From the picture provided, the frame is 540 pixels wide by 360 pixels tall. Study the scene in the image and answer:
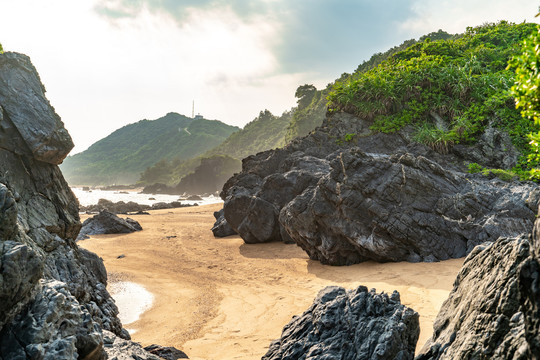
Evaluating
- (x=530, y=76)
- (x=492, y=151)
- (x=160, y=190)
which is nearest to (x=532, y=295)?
(x=530, y=76)

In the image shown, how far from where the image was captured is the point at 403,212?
1041 cm

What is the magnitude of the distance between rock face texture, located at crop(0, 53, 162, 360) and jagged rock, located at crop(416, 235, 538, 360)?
357 centimetres

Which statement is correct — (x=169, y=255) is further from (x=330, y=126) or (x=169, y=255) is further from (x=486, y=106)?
(x=486, y=106)

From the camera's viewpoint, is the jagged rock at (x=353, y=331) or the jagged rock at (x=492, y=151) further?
the jagged rock at (x=492, y=151)

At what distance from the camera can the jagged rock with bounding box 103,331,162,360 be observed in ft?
13.9

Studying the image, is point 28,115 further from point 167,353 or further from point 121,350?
point 167,353

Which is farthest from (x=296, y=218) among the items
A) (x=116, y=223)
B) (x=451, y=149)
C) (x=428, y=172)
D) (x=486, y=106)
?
(x=116, y=223)

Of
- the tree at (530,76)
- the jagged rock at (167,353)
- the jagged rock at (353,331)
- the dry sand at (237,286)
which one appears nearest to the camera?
the tree at (530,76)

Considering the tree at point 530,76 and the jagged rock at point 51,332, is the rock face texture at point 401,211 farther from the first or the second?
the jagged rock at point 51,332

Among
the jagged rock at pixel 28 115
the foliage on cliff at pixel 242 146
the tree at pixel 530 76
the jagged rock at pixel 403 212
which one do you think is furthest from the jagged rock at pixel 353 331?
the foliage on cliff at pixel 242 146

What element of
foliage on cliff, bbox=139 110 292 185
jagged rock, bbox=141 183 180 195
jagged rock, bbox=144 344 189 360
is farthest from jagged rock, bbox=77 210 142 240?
foliage on cliff, bbox=139 110 292 185

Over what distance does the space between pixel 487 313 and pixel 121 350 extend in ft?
13.6

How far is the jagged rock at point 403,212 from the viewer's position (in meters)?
9.95

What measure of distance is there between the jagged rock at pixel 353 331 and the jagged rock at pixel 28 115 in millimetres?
5452
